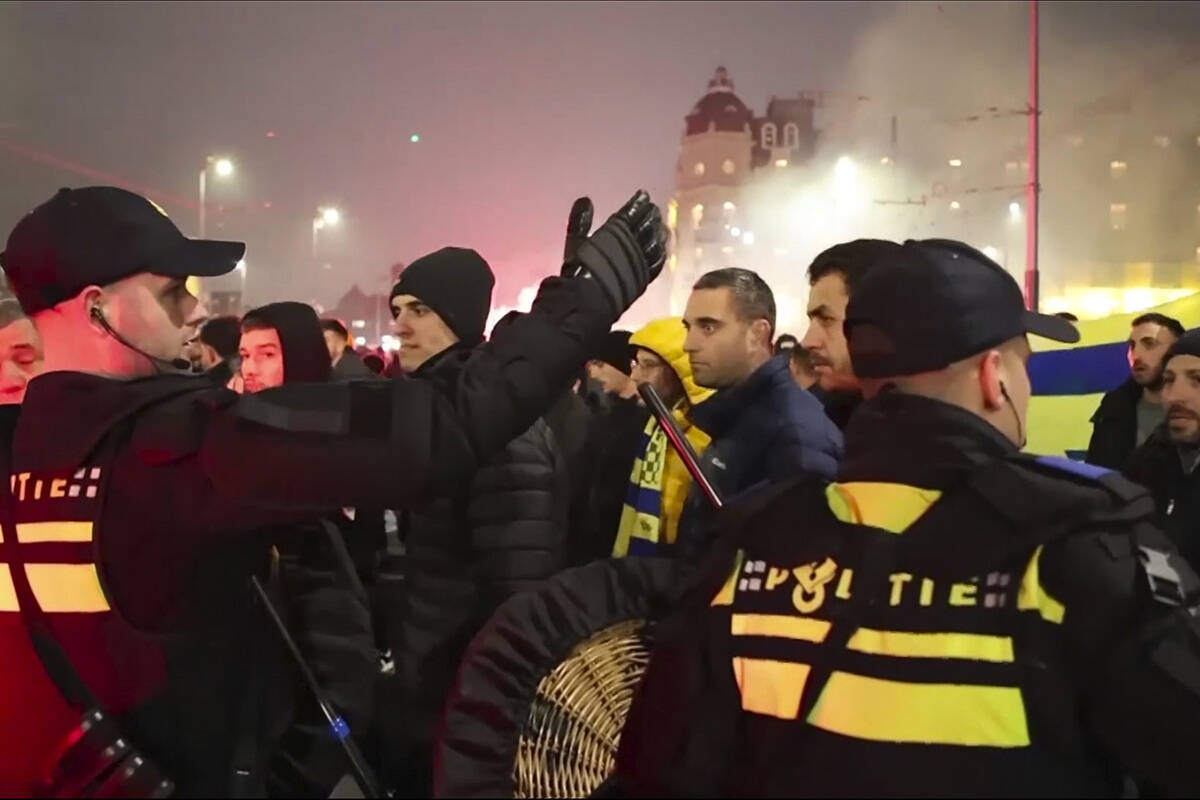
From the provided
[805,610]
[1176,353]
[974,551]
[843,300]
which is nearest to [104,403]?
[805,610]

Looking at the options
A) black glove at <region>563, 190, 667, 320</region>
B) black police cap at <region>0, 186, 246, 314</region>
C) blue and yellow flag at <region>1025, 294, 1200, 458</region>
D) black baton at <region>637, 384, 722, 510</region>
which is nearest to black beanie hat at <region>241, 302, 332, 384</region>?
black baton at <region>637, 384, 722, 510</region>

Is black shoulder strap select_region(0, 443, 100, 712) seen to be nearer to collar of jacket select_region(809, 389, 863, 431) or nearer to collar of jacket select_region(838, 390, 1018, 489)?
collar of jacket select_region(838, 390, 1018, 489)

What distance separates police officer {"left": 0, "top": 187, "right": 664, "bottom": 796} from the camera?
2.00 m

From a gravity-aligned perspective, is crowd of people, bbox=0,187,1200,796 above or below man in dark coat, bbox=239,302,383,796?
above

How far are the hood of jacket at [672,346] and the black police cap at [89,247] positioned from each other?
268cm

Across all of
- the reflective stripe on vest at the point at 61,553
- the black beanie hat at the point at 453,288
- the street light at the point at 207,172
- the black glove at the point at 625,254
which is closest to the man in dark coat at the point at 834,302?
the black beanie hat at the point at 453,288

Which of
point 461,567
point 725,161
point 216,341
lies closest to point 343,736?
point 461,567

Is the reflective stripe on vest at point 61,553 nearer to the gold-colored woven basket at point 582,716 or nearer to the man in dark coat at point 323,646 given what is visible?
the man in dark coat at point 323,646

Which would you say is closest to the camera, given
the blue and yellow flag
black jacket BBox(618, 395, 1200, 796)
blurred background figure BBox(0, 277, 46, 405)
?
black jacket BBox(618, 395, 1200, 796)

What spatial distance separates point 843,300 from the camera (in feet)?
12.7

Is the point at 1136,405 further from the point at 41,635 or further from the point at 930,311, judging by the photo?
the point at 41,635

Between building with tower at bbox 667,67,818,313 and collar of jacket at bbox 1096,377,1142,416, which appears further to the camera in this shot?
building with tower at bbox 667,67,818,313

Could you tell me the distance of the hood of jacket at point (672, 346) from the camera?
488cm

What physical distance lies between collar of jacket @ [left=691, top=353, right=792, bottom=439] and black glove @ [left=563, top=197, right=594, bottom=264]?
5.29 feet
